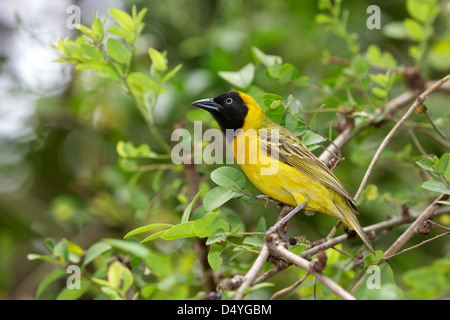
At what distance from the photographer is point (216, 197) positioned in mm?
2195

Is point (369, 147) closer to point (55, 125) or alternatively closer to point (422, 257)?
point (422, 257)

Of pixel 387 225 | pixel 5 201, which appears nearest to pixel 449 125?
pixel 387 225

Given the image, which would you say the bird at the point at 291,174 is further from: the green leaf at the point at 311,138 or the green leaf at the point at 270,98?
the green leaf at the point at 270,98

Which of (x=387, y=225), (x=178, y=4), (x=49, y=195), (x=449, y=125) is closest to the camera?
(x=387, y=225)

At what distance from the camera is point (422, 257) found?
4.14m

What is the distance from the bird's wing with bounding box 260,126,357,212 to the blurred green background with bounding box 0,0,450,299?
2.54ft

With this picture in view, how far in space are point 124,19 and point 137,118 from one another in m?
1.86

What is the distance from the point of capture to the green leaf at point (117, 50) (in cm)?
258

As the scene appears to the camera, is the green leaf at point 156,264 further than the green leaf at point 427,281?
No

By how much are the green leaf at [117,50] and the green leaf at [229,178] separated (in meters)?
0.88

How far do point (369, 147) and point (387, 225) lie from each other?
624mm

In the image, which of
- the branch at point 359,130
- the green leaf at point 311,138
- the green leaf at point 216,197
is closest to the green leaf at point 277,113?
the green leaf at point 311,138

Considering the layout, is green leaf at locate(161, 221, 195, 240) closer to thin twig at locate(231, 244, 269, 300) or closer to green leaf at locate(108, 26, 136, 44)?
thin twig at locate(231, 244, 269, 300)

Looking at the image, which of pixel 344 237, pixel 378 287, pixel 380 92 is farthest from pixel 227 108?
pixel 378 287
